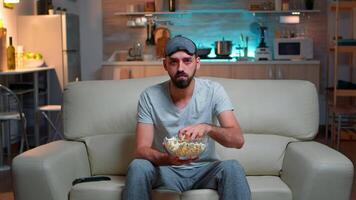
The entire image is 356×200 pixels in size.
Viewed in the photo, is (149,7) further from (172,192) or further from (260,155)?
(172,192)

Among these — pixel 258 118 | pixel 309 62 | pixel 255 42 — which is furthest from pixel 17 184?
pixel 255 42

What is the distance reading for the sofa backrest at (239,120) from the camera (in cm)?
279

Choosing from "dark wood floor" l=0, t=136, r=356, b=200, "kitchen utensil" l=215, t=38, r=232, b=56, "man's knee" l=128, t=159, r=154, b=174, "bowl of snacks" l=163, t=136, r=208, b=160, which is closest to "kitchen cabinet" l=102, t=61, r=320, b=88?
"kitchen utensil" l=215, t=38, r=232, b=56

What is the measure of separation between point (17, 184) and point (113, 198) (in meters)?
0.47

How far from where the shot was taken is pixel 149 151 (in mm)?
2301

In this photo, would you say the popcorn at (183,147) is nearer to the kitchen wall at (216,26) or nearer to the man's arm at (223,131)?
the man's arm at (223,131)

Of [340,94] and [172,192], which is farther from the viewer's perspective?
[340,94]

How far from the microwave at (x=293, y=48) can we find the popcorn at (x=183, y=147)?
14.4 feet

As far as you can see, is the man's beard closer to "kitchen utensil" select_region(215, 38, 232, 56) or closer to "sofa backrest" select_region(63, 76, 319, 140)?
"sofa backrest" select_region(63, 76, 319, 140)

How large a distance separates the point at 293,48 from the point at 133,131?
393 centimetres

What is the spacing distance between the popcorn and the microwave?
440 centimetres

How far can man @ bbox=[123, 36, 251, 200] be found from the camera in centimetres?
220

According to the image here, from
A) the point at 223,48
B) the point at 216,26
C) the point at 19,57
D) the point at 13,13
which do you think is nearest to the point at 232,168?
the point at 19,57

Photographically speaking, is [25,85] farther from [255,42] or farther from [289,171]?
[289,171]
